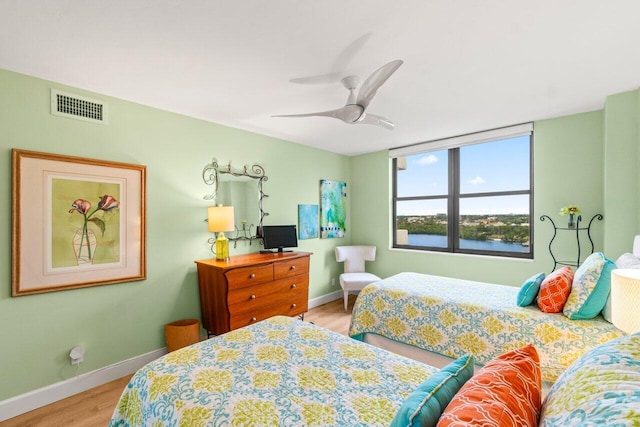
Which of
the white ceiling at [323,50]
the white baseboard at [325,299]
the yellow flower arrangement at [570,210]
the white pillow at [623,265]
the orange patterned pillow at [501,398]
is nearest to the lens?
the orange patterned pillow at [501,398]

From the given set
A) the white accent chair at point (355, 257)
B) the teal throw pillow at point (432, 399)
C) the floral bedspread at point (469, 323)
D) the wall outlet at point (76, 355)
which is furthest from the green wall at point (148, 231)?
the teal throw pillow at point (432, 399)

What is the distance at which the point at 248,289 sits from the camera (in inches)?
113

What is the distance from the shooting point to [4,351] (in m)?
2.05

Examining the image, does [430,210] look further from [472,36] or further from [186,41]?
[186,41]

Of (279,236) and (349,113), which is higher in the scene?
(349,113)

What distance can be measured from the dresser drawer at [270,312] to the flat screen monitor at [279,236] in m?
0.66

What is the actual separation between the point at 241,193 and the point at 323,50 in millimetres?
2014

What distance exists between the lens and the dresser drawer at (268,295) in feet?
9.05

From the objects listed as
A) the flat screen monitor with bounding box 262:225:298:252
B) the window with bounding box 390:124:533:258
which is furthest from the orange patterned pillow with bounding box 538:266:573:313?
the flat screen monitor with bounding box 262:225:298:252

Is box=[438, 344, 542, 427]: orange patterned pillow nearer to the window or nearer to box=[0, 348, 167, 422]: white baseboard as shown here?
box=[0, 348, 167, 422]: white baseboard

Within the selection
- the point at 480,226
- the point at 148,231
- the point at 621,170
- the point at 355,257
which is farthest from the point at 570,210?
the point at 148,231

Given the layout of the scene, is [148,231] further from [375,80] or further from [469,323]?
[469,323]

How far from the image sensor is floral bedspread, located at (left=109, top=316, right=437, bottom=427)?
1.05 metres

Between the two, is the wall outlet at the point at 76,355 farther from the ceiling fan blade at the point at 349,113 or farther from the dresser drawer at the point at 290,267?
the ceiling fan blade at the point at 349,113
